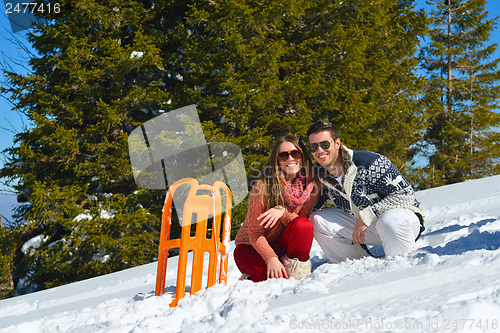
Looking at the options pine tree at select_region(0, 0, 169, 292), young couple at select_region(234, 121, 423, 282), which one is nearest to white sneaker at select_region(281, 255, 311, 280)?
young couple at select_region(234, 121, 423, 282)

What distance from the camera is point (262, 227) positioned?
7.91ft

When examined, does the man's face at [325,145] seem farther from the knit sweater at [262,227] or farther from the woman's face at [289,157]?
the knit sweater at [262,227]

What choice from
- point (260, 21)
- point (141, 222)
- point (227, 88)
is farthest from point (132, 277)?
point (260, 21)

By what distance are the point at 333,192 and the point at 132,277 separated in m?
2.91

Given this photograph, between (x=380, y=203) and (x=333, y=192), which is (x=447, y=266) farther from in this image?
(x=333, y=192)

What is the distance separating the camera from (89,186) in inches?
271

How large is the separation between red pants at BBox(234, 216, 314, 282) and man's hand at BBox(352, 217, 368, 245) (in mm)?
326

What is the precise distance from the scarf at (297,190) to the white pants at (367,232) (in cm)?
31

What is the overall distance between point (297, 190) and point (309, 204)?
0.64 ft

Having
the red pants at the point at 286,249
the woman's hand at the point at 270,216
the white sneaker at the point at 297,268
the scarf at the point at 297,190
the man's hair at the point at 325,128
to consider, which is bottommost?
the white sneaker at the point at 297,268

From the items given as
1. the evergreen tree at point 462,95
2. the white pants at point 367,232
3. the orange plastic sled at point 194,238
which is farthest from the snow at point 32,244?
the evergreen tree at point 462,95

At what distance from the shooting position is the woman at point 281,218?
Result: 93.9 inches

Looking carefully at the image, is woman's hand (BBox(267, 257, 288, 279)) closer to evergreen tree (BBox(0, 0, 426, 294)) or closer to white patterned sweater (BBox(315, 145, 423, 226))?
white patterned sweater (BBox(315, 145, 423, 226))

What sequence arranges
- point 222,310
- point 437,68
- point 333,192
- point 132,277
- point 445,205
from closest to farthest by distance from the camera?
1. point 222,310
2. point 333,192
3. point 132,277
4. point 445,205
5. point 437,68
